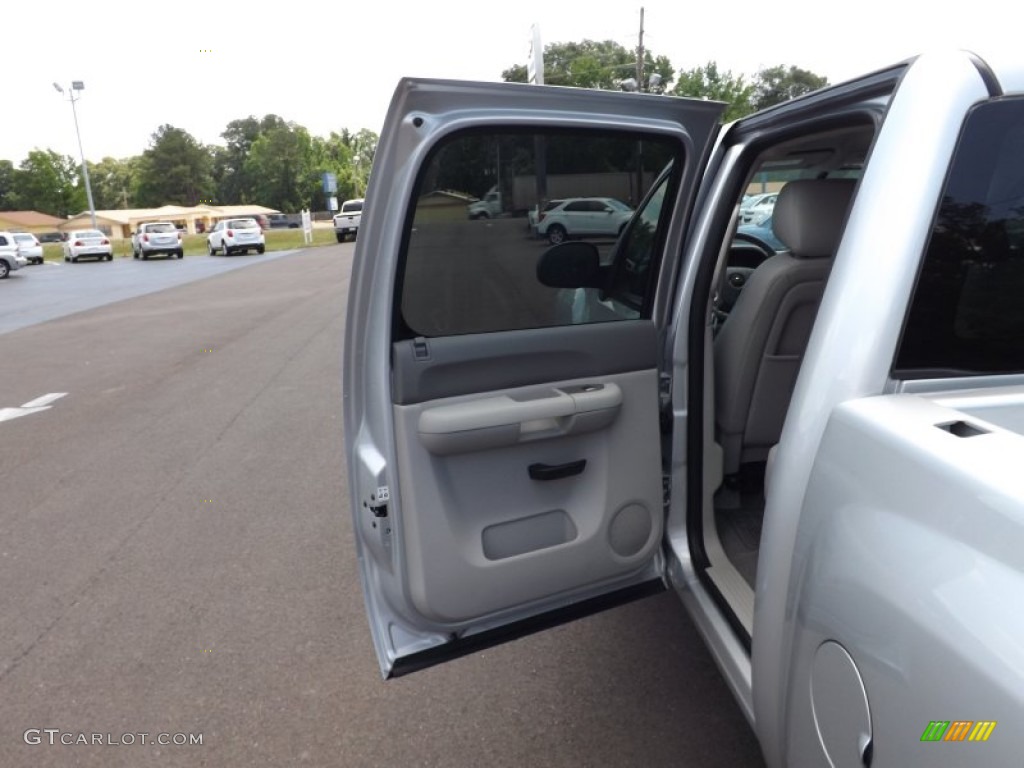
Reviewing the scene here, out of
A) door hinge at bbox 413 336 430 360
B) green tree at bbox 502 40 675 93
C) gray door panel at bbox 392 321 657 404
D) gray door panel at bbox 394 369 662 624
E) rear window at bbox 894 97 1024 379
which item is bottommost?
gray door panel at bbox 394 369 662 624

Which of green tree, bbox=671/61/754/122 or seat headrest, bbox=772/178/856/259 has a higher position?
green tree, bbox=671/61/754/122

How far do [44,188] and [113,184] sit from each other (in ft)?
37.5

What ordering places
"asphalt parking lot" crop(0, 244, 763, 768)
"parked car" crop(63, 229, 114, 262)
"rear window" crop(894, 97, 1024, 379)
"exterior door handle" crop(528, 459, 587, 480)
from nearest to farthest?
"rear window" crop(894, 97, 1024, 379), "exterior door handle" crop(528, 459, 587, 480), "asphalt parking lot" crop(0, 244, 763, 768), "parked car" crop(63, 229, 114, 262)

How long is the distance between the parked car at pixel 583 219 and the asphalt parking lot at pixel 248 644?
5.50ft

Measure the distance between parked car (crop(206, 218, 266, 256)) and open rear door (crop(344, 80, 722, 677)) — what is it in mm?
35125

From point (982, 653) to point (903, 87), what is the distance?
47.1 inches

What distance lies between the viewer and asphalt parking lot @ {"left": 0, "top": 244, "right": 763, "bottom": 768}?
8.59 ft

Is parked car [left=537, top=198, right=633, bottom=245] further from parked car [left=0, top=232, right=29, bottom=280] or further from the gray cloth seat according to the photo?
parked car [left=0, top=232, right=29, bottom=280]

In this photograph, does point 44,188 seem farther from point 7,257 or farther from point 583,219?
point 583,219

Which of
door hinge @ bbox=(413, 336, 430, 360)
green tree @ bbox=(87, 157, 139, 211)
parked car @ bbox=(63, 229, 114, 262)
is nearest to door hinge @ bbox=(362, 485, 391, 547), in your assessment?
door hinge @ bbox=(413, 336, 430, 360)

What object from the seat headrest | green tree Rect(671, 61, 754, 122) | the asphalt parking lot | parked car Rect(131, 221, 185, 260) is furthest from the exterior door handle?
parked car Rect(131, 221, 185, 260)

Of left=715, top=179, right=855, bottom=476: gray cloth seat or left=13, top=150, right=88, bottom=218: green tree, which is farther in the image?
left=13, top=150, right=88, bottom=218: green tree

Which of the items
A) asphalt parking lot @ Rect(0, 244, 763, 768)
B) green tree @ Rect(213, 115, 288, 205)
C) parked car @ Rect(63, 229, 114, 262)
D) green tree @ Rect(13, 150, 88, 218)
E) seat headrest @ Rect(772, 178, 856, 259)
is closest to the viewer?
seat headrest @ Rect(772, 178, 856, 259)

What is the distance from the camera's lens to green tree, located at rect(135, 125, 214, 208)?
324ft
